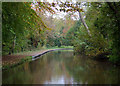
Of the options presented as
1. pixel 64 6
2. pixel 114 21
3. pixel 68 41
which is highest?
pixel 64 6

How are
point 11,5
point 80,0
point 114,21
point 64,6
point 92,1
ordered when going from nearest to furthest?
point 64,6
point 114,21
point 11,5
point 92,1
point 80,0

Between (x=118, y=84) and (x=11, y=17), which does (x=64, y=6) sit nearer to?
(x=118, y=84)

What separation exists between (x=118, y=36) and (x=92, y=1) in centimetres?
472

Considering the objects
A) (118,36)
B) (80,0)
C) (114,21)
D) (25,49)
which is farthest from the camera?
(25,49)

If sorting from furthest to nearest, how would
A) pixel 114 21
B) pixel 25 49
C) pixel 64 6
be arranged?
pixel 25 49 < pixel 114 21 < pixel 64 6

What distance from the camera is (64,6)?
4.74 metres

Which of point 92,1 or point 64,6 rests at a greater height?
point 92,1

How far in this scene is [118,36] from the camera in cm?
559

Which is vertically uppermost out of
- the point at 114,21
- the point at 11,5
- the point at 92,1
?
the point at 92,1

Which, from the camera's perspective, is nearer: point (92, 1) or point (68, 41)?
point (92, 1)

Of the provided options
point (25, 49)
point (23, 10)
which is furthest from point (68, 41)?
point (23, 10)

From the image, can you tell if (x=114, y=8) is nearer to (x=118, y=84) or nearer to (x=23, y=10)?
(x=118, y=84)

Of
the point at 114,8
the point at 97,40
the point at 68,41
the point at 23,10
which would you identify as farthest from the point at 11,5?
the point at 68,41

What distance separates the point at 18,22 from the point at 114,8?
5540mm
